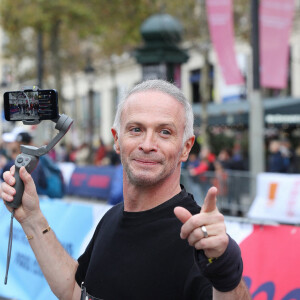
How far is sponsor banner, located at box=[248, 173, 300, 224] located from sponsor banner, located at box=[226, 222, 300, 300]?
5292mm

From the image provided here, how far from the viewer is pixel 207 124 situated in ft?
62.1

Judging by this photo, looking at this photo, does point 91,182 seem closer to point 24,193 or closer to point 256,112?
point 256,112

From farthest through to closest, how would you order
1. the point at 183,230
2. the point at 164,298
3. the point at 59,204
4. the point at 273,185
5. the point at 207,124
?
the point at 207,124 < the point at 273,185 < the point at 59,204 < the point at 164,298 < the point at 183,230

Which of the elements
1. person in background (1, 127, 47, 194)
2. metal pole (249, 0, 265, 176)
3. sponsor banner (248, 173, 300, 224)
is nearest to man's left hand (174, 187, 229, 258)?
person in background (1, 127, 47, 194)

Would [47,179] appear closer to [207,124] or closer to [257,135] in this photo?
[257,135]

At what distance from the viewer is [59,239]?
4.94m

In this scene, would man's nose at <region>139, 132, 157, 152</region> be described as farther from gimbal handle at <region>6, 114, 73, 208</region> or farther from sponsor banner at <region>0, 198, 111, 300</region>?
sponsor banner at <region>0, 198, 111, 300</region>

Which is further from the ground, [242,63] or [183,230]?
[242,63]

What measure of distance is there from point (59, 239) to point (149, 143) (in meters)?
3.17

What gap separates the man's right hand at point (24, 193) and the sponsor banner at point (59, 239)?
2464mm

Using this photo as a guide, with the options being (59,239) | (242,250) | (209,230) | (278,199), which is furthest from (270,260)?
(278,199)

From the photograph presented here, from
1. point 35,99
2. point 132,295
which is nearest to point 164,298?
point 132,295

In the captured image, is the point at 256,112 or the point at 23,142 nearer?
the point at 23,142

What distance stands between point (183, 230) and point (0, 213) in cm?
420
